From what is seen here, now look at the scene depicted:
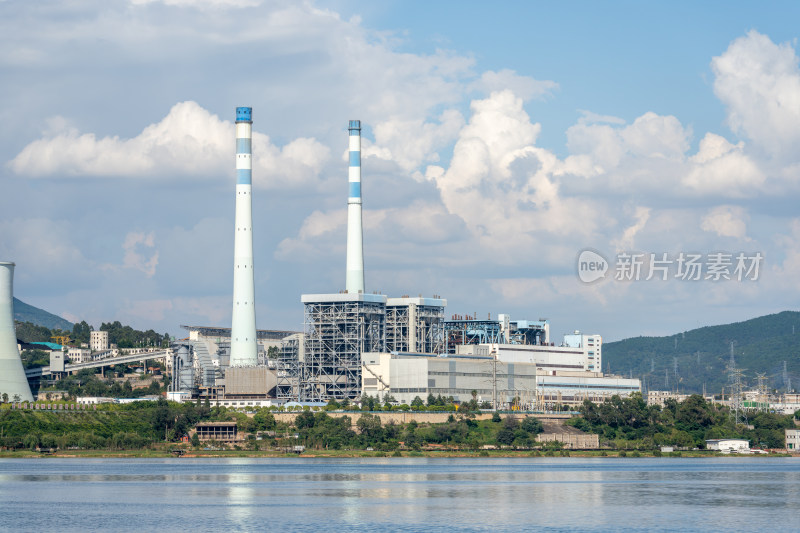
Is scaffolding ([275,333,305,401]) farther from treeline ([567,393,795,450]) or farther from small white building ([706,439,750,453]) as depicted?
small white building ([706,439,750,453])

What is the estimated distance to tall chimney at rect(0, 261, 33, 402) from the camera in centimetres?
15806

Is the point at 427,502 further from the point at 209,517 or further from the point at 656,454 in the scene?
the point at 656,454

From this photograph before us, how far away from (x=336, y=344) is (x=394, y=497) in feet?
320

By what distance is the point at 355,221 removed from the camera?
623 feet

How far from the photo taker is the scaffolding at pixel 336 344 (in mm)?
188500

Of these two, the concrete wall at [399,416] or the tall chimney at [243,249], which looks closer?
the concrete wall at [399,416]

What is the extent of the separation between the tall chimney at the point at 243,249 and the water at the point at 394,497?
154 ft

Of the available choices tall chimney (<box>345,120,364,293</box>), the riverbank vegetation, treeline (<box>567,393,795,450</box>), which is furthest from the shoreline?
tall chimney (<box>345,120,364,293</box>)

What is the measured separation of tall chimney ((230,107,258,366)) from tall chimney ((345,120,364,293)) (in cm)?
1639

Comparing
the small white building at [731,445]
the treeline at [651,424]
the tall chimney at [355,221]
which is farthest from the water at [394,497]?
the tall chimney at [355,221]

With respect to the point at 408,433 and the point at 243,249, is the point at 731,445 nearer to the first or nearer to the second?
the point at 408,433

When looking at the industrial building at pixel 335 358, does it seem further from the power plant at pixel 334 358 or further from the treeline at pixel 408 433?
the treeline at pixel 408 433

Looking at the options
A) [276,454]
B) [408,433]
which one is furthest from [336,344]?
[276,454]

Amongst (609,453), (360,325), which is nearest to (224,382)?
(360,325)
